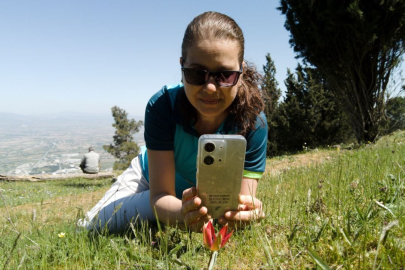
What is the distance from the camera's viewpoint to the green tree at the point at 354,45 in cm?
1109

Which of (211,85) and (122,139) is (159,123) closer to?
(211,85)

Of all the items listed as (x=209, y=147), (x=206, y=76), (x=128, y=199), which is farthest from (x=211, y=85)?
(x=128, y=199)

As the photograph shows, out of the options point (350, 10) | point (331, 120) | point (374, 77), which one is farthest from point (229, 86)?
point (331, 120)

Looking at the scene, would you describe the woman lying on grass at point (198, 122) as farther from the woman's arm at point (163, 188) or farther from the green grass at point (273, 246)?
the green grass at point (273, 246)

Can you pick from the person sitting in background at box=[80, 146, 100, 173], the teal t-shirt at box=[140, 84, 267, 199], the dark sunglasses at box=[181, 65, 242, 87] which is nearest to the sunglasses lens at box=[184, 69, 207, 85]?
the dark sunglasses at box=[181, 65, 242, 87]

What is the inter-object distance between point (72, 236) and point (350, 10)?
40.3 feet

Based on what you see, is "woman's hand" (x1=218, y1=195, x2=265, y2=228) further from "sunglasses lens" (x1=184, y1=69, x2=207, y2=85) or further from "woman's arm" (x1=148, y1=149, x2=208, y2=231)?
"sunglasses lens" (x1=184, y1=69, x2=207, y2=85)

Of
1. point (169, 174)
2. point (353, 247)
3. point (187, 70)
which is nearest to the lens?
point (353, 247)

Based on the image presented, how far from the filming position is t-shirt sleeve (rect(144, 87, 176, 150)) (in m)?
2.26

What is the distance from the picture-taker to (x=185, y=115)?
230 cm

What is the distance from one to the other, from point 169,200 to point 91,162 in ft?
56.9

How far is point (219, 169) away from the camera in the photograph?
1.49m

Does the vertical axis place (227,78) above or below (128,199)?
above

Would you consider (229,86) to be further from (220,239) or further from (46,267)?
(46,267)
